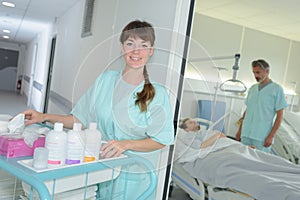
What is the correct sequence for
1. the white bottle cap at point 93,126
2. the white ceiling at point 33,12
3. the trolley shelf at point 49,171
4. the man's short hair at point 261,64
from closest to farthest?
the trolley shelf at point 49,171 → the white bottle cap at point 93,126 → the man's short hair at point 261,64 → the white ceiling at point 33,12

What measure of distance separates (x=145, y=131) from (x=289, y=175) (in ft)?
3.31

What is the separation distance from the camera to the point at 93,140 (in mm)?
923

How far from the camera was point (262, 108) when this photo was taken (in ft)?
5.01

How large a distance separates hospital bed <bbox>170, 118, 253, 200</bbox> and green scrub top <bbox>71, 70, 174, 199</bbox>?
1.41 feet

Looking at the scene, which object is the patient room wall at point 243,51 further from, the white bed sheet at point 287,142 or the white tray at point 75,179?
the white tray at point 75,179

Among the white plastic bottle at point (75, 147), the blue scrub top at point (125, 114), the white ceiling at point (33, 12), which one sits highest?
the white ceiling at point (33, 12)

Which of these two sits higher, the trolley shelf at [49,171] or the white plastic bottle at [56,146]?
the white plastic bottle at [56,146]

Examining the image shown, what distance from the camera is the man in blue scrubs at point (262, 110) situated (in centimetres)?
149

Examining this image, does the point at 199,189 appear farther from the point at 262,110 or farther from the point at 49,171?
the point at 49,171

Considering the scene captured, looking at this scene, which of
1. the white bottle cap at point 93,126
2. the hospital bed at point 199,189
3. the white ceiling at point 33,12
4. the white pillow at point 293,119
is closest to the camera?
the white bottle cap at point 93,126

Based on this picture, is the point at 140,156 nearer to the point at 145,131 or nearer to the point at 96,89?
the point at 145,131

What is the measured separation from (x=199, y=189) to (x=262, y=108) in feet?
2.45

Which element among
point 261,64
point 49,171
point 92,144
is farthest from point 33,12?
point 49,171

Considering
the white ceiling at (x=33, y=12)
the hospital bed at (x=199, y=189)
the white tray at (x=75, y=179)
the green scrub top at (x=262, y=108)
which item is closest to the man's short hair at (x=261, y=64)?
the green scrub top at (x=262, y=108)
